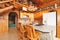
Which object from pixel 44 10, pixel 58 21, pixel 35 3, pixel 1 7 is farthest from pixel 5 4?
pixel 58 21

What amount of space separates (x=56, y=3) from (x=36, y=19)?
→ 187cm

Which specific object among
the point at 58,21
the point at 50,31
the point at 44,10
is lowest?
the point at 50,31

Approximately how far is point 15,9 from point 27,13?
867 millimetres

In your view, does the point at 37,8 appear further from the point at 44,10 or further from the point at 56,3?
the point at 56,3

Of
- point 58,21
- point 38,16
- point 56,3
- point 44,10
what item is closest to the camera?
point 58,21

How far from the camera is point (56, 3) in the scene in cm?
556

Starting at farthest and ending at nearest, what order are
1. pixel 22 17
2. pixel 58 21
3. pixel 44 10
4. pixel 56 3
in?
pixel 22 17, pixel 44 10, pixel 56 3, pixel 58 21

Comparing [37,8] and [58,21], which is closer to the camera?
[58,21]

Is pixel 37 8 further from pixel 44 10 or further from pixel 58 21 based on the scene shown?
pixel 58 21

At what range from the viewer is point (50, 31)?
10.3 feet

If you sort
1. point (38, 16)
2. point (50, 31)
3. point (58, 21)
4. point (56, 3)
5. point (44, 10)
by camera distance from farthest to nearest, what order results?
point (38, 16), point (44, 10), point (56, 3), point (50, 31), point (58, 21)

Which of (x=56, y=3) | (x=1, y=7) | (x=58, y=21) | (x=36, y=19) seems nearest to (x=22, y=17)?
(x=36, y=19)

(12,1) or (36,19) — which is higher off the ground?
(12,1)

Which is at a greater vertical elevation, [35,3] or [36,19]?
[35,3]
